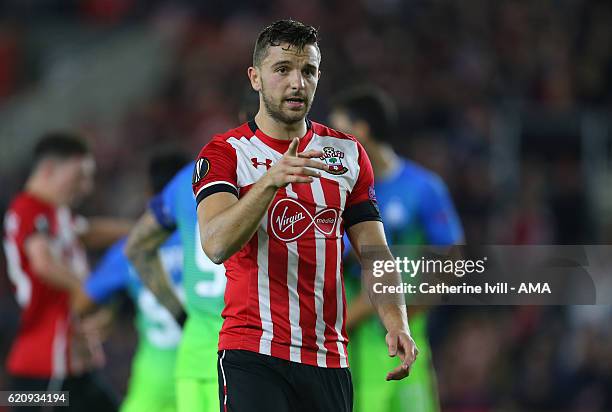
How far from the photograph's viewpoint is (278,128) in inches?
165

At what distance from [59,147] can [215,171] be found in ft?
12.8

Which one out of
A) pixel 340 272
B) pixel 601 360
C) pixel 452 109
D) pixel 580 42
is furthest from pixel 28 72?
pixel 340 272

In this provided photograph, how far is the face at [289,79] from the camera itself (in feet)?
13.2

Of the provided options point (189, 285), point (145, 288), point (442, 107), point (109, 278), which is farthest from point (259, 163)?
point (442, 107)

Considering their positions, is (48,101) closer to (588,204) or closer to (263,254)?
(588,204)

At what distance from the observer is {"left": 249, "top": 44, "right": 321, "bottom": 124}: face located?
4035mm

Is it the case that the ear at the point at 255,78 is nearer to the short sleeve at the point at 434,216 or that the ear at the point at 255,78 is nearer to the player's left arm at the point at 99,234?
the short sleeve at the point at 434,216

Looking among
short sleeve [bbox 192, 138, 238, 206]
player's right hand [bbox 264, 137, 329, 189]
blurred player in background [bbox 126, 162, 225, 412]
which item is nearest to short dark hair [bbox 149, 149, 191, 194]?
blurred player in background [bbox 126, 162, 225, 412]

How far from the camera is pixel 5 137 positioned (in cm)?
1352

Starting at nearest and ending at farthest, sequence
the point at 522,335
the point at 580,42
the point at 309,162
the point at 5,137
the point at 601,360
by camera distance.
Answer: the point at 309,162
the point at 601,360
the point at 522,335
the point at 5,137
the point at 580,42

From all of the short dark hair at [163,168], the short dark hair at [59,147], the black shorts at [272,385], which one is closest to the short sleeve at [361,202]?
the black shorts at [272,385]

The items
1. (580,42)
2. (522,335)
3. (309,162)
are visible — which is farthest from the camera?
(580,42)

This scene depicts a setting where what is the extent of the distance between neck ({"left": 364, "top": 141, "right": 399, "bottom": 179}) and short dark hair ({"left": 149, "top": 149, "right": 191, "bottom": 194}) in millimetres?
1090

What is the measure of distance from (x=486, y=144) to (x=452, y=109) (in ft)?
2.99
